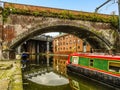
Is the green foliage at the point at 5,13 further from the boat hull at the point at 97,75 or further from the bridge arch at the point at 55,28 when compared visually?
the boat hull at the point at 97,75

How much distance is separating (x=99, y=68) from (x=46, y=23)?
6.80 metres

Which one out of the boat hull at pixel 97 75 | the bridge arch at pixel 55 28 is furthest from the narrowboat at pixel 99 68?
the bridge arch at pixel 55 28

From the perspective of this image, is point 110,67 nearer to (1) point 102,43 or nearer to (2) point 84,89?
(2) point 84,89

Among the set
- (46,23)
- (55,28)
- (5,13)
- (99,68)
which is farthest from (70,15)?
(99,68)

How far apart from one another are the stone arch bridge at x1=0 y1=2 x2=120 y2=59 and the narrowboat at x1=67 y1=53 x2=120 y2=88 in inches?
166

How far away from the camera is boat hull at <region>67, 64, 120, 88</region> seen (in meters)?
6.95

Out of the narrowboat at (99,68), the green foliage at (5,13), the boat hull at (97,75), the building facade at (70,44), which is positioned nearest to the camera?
the boat hull at (97,75)

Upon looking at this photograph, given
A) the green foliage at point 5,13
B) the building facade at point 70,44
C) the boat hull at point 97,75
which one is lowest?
the boat hull at point 97,75

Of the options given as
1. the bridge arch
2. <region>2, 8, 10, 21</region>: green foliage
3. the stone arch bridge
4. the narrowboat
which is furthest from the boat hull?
<region>2, 8, 10, 21</region>: green foliage

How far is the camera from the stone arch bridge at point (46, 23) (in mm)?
12641

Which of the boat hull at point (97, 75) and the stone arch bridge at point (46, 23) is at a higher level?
the stone arch bridge at point (46, 23)

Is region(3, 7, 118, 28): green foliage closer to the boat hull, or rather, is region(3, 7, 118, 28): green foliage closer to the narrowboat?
the narrowboat

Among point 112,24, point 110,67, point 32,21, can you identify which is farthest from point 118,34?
point 110,67

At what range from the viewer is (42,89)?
6738 millimetres
